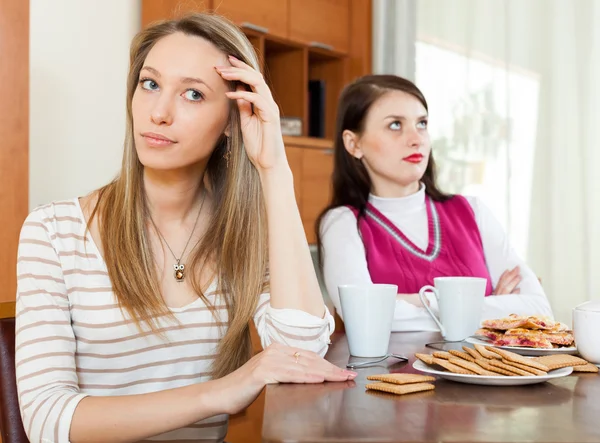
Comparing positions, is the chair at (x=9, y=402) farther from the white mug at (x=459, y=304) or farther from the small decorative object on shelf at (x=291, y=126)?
the small decorative object on shelf at (x=291, y=126)

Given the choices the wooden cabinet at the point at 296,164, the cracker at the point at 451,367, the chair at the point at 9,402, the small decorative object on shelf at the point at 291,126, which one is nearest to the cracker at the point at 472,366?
the cracker at the point at 451,367

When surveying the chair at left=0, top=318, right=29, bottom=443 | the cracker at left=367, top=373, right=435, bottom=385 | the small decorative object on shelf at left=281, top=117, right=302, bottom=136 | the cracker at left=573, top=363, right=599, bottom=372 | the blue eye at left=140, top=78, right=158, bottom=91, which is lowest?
the chair at left=0, top=318, right=29, bottom=443

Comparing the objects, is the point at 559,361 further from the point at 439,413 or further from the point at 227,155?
the point at 227,155

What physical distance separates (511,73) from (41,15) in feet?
7.96

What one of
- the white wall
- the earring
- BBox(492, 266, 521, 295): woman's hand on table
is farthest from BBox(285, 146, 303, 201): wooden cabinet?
the earring

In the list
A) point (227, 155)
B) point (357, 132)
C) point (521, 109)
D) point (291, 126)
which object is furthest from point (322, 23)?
point (227, 155)

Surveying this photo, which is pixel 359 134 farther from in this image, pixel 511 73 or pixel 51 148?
pixel 511 73

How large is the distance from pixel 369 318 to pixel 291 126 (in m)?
2.63

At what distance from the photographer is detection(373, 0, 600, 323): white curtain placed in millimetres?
3623

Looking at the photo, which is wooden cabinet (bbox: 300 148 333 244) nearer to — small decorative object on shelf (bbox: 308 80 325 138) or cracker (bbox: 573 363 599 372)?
small decorative object on shelf (bbox: 308 80 325 138)

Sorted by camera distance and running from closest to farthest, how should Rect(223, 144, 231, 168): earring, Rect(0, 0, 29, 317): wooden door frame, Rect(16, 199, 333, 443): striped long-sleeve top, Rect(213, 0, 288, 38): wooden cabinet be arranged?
Rect(16, 199, 333, 443): striped long-sleeve top → Rect(223, 144, 231, 168): earring → Rect(0, 0, 29, 317): wooden door frame → Rect(213, 0, 288, 38): wooden cabinet

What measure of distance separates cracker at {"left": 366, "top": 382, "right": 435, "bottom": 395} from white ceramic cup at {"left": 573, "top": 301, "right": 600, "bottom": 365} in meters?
0.32

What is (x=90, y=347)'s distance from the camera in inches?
49.0

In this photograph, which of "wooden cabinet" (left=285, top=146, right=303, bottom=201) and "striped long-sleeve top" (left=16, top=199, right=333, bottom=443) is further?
"wooden cabinet" (left=285, top=146, right=303, bottom=201)
